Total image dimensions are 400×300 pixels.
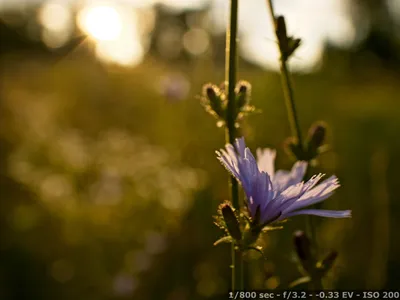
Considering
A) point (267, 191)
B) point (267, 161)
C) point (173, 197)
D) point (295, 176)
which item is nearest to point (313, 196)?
point (267, 191)

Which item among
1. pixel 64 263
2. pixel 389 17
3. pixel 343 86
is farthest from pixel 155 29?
pixel 64 263

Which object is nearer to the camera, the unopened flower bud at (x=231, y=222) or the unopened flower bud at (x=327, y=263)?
the unopened flower bud at (x=231, y=222)

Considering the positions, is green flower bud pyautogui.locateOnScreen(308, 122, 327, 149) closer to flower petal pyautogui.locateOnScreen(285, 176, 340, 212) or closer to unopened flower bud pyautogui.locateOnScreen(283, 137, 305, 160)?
unopened flower bud pyautogui.locateOnScreen(283, 137, 305, 160)

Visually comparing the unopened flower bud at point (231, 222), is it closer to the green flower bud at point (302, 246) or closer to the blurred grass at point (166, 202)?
the green flower bud at point (302, 246)

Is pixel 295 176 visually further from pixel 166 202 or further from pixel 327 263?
pixel 166 202

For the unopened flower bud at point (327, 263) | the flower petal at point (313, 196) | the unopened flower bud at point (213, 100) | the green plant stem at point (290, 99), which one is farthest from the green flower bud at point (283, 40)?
the unopened flower bud at point (327, 263)

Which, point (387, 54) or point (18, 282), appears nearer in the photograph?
point (18, 282)

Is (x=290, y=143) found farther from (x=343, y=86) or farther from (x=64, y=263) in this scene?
(x=343, y=86)

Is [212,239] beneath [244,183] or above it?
beneath
